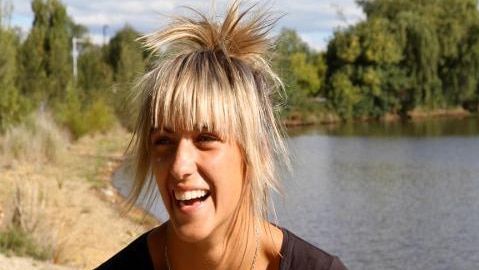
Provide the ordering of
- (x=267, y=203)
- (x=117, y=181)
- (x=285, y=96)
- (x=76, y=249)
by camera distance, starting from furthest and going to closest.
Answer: (x=117, y=181) → (x=76, y=249) → (x=285, y=96) → (x=267, y=203)

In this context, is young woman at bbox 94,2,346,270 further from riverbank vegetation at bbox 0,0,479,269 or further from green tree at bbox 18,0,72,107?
green tree at bbox 18,0,72,107

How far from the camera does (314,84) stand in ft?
191

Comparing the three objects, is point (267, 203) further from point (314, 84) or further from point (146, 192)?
point (314, 84)

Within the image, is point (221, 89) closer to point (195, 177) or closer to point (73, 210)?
point (195, 177)

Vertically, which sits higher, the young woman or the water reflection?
the young woman

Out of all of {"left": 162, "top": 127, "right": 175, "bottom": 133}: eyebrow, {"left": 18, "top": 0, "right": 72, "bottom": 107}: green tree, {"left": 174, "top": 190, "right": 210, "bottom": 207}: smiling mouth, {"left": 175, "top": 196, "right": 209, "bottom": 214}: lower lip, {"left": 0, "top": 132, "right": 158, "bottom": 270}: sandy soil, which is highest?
{"left": 18, "top": 0, "right": 72, "bottom": 107}: green tree

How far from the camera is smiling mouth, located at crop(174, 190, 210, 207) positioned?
170 cm

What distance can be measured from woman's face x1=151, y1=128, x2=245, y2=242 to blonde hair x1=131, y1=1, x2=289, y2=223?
30 mm

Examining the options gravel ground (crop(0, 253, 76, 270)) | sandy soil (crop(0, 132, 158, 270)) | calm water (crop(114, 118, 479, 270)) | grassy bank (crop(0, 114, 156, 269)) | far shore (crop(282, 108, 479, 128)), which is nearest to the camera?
gravel ground (crop(0, 253, 76, 270))

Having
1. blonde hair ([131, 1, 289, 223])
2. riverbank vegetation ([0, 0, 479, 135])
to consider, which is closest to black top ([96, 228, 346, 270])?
blonde hair ([131, 1, 289, 223])

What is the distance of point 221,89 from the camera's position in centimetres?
172

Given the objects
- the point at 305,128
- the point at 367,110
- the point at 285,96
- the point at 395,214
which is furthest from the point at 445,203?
the point at 367,110

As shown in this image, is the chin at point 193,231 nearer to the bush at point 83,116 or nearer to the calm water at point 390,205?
the calm water at point 390,205

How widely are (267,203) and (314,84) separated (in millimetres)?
56652
